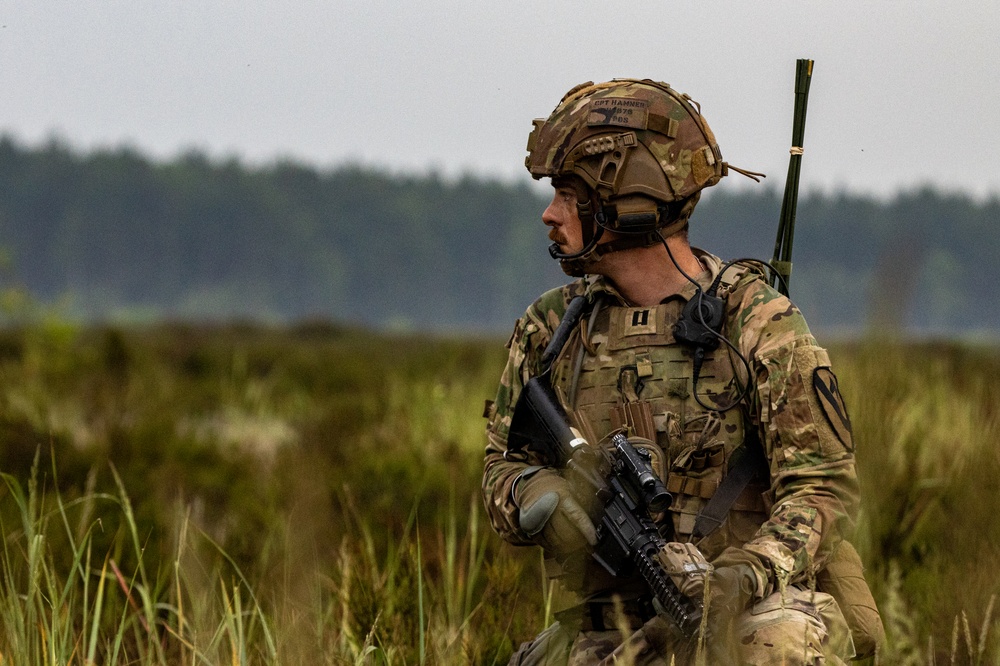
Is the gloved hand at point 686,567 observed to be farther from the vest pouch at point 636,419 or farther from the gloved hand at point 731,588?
the vest pouch at point 636,419

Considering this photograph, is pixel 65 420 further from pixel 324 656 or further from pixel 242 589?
pixel 324 656

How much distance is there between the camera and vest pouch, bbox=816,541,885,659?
116 inches

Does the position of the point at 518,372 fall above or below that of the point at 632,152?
below

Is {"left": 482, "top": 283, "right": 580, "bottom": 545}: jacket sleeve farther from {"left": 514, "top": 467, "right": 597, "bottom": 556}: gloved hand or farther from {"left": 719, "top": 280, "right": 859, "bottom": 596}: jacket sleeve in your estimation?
{"left": 719, "top": 280, "right": 859, "bottom": 596}: jacket sleeve

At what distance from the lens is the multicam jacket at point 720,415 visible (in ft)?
9.27

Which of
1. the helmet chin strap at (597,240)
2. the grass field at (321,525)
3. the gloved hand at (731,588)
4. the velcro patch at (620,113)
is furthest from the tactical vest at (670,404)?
the grass field at (321,525)

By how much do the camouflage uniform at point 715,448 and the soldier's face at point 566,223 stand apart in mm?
131

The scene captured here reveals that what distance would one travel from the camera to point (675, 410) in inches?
119

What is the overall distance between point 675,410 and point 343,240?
411 feet

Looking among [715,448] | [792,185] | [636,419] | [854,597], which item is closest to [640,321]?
[636,419]

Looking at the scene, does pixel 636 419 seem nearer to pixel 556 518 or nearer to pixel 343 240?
pixel 556 518

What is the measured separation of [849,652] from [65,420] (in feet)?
26.1

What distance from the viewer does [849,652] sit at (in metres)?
2.89

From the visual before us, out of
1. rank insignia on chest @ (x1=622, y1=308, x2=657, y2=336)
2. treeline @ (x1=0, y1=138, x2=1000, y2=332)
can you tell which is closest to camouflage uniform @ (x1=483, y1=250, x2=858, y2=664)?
rank insignia on chest @ (x1=622, y1=308, x2=657, y2=336)
